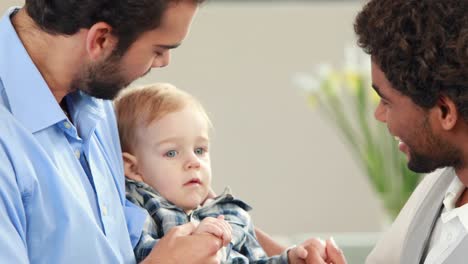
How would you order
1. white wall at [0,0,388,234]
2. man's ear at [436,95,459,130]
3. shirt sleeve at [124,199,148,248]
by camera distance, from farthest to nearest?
white wall at [0,0,388,234], shirt sleeve at [124,199,148,248], man's ear at [436,95,459,130]

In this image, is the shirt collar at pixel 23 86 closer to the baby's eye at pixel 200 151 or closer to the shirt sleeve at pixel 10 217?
the shirt sleeve at pixel 10 217

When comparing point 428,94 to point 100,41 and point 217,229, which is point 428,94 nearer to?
point 217,229

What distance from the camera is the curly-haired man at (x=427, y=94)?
2.00 m

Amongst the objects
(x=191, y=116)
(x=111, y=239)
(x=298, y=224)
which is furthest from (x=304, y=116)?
(x=111, y=239)

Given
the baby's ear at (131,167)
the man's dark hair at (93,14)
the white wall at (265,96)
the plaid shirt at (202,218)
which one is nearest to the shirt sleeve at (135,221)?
the plaid shirt at (202,218)

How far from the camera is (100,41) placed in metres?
1.98

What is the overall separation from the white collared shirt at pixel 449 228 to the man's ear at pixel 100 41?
2.64ft

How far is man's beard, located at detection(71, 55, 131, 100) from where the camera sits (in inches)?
78.2

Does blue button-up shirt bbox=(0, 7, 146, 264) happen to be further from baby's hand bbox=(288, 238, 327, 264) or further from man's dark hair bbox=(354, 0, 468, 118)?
man's dark hair bbox=(354, 0, 468, 118)

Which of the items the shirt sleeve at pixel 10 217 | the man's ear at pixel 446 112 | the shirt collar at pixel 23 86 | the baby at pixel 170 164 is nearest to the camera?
the shirt sleeve at pixel 10 217

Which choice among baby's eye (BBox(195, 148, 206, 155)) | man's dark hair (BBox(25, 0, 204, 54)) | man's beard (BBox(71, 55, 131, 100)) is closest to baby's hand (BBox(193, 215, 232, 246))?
baby's eye (BBox(195, 148, 206, 155))

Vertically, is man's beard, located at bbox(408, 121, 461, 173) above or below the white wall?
above

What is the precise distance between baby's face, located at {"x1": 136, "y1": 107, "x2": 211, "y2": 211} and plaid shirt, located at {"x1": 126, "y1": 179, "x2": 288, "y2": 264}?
0.11ft

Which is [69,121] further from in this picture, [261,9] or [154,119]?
[261,9]
